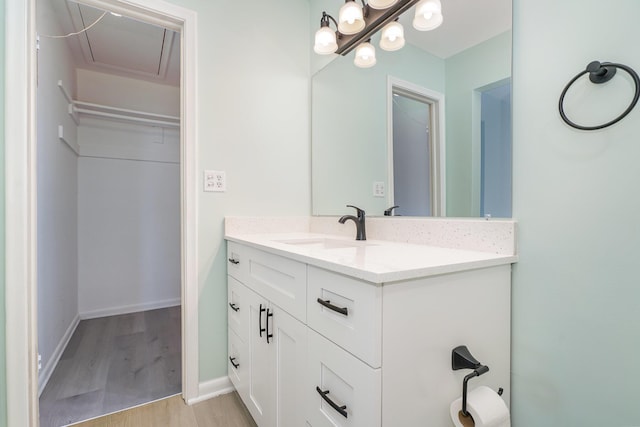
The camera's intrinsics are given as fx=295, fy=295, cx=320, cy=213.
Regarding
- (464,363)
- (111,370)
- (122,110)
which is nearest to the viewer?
(464,363)

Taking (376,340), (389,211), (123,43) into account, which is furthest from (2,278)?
(123,43)

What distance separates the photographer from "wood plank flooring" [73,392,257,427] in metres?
1.40

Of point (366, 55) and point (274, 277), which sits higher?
point (366, 55)

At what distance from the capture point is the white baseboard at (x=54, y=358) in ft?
5.42

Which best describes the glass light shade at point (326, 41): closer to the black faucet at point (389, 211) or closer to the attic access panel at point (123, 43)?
the black faucet at point (389, 211)

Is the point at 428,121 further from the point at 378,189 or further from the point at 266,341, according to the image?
the point at 266,341

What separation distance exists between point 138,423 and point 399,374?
4.69 feet

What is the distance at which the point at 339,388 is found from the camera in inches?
30.2

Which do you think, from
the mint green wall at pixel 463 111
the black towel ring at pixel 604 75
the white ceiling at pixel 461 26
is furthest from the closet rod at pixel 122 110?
the black towel ring at pixel 604 75

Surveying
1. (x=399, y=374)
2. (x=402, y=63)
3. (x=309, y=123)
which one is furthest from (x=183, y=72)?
(x=399, y=374)

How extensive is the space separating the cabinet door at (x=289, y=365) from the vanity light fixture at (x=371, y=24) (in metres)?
1.26

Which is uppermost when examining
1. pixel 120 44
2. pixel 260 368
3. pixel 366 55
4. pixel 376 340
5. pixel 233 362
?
pixel 120 44

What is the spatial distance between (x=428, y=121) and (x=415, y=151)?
0.14 meters

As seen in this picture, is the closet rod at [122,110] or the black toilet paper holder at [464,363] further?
the closet rod at [122,110]
